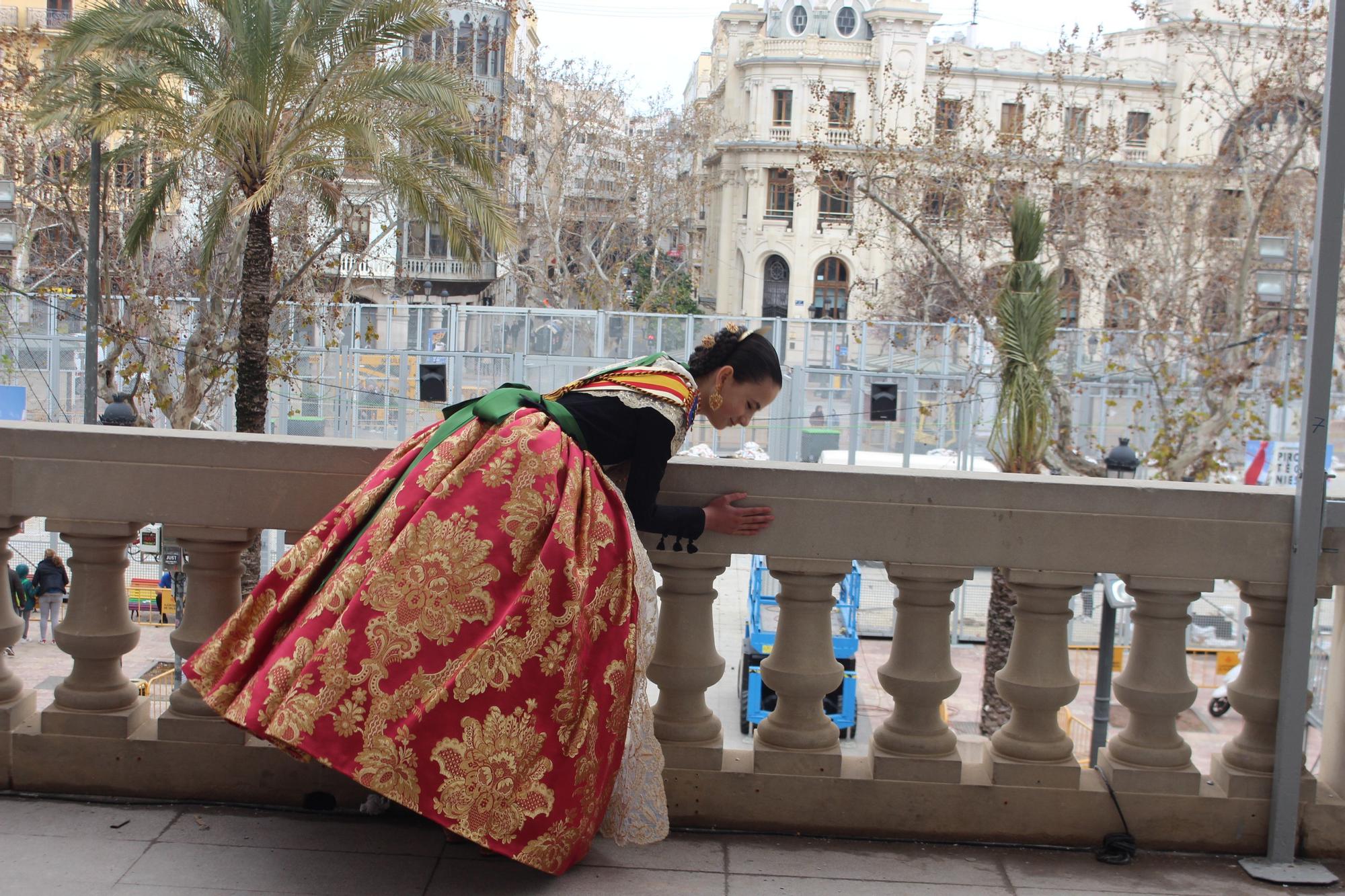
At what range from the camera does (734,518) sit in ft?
9.70

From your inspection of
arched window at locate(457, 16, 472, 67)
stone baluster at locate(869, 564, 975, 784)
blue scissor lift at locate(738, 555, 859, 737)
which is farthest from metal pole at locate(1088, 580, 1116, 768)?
arched window at locate(457, 16, 472, 67)

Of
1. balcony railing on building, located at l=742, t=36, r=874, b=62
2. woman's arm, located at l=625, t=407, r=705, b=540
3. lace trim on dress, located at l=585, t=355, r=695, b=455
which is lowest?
woman's arm, located at l=625, t=407, r=705, b=540

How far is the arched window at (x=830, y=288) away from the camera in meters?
54.7

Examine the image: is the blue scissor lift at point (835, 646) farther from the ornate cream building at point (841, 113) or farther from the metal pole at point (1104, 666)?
the ornate cream building at point (841, 113)

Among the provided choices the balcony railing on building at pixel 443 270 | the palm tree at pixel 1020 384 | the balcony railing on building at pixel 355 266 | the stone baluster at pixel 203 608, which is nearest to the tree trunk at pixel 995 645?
the palm tree at pixel 1020 384

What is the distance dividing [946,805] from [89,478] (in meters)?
2.27

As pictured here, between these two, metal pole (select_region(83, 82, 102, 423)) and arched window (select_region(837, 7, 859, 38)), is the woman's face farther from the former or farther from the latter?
arched window (select_region(837, 7, 859, 38))

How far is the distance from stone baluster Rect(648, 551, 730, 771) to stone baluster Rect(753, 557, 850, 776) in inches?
5.1

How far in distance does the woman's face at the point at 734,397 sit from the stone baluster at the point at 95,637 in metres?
1.45

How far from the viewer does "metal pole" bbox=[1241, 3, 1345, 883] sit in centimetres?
287

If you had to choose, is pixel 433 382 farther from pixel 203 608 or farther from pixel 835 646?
pixel 203 608

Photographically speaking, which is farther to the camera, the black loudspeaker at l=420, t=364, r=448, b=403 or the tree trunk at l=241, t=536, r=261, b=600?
the black loudspeaker at l=420, t=364, r=448, b=403

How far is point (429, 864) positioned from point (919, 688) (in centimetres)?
123

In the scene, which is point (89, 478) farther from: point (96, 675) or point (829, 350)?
point (829, 350)
